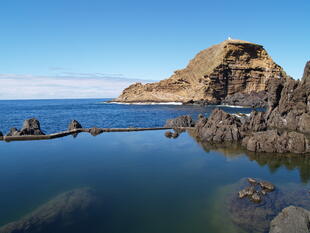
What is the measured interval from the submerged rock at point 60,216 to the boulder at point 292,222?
869 centimetres

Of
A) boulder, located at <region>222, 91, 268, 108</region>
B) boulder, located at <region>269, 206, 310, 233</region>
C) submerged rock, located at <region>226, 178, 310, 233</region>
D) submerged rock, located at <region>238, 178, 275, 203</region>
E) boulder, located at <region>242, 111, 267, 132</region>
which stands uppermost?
boulder, located at <region>222, 91, 268, 108</region>

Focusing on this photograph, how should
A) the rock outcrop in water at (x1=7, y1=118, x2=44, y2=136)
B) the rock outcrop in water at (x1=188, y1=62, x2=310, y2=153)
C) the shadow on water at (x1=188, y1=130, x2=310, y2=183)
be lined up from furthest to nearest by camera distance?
1. the rock outcrop in water at (x1=7, y1=118, x2=44, y2=136)
2. the rock outcrop in water at (x1=188, y1=62, x2=310, y2=153)
3. the shadow on water at (x1=188, y1=130, x2=310, y2=183)

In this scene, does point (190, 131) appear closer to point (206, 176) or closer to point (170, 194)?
point (206, 176)

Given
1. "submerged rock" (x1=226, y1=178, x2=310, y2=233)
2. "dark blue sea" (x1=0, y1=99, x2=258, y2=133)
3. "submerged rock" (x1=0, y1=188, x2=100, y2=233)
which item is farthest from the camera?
"dark blue sea" (x1=0, y1=99, x2=258, y2=133)

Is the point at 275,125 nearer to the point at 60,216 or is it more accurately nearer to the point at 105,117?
the point at 60,216

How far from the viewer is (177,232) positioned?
11.4m

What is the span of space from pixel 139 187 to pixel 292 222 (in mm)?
9303

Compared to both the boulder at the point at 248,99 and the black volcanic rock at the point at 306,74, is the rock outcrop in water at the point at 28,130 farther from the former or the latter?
the boulder at the point at 248,99

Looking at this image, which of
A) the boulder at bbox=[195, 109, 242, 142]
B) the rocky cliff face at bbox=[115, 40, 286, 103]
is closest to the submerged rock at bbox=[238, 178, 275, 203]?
the boulder at bbox=[195, 109, 242, 142]

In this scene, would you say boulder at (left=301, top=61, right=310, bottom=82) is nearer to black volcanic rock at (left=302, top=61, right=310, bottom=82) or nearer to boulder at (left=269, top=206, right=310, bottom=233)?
black volcanic rock at (left=302, top=61, right=310, bottom=82)

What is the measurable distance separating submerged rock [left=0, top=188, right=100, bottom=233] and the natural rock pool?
5 centimetres

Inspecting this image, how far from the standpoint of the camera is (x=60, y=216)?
42.0ft

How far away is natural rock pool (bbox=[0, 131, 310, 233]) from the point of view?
12234mm

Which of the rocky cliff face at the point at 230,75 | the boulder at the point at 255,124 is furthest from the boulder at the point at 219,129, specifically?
the rocky cliff face at the point at 230,75
